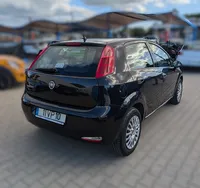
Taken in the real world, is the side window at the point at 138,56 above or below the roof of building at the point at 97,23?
below

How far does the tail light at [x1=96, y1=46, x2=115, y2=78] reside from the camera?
8.28 ft

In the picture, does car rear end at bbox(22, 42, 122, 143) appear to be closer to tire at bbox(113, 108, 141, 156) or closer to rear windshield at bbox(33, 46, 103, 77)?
rear windshield at bbox(33, 46, 103, 77)

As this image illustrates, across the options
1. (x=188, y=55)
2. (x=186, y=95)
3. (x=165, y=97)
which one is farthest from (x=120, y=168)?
(x=188, y=55)

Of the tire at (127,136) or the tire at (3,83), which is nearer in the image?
the tire at (127,136)

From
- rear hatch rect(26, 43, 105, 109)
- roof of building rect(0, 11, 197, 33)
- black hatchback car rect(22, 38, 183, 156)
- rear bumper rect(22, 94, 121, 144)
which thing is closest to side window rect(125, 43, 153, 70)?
black hatchback car rect(22, 38, 183, 156)

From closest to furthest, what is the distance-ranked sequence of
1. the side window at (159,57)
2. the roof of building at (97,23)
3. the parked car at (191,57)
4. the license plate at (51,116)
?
the license plate at (51,116), the side window at (159,57), the parked car at (191,57), the roof of building at (97,23)

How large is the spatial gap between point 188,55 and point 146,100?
26.7 feet

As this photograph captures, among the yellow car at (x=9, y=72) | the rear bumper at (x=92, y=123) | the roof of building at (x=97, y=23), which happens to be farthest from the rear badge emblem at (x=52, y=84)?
the roof of building at (x=97, y=23)

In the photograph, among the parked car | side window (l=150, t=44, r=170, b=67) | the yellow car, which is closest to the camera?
side window (l=150, t=44, r=170, b=67)

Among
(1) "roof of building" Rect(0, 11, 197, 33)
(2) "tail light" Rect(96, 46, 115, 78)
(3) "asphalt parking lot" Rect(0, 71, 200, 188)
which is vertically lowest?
(3) "asphalt parking lot" Rect(0, 71, 200, 188)

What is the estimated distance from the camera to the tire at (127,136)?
8.81ft

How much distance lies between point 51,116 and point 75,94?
48 centimetres

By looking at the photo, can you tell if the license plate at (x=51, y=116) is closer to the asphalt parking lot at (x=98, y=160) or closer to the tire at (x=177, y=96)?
the asphalt parking lot at (x=98, y=160)

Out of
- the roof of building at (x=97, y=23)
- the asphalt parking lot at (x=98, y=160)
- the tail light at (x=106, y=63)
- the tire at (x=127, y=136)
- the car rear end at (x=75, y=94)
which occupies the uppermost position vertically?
the roof of building at (x=97, y=23)
